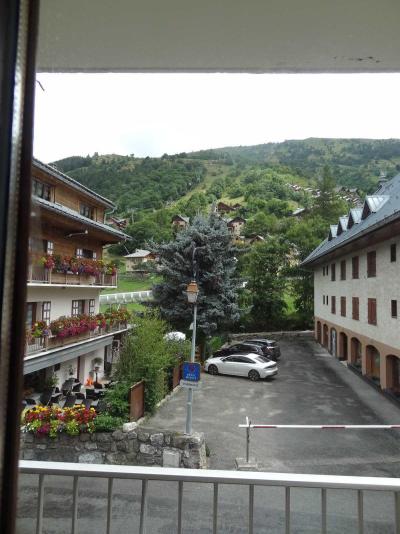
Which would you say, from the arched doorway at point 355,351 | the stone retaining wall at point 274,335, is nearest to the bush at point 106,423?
the arched doorway at point 355,351

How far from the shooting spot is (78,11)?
1.10 metres

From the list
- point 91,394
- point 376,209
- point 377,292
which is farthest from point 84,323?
point 376,209

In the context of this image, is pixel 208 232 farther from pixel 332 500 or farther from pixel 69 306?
pixel 332 500

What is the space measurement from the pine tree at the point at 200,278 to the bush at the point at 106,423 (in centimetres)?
804

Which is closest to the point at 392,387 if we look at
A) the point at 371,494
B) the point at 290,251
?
the point at 371,494

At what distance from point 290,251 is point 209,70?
2305cm

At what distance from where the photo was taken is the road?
376 cm

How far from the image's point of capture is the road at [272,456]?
3.76 metres

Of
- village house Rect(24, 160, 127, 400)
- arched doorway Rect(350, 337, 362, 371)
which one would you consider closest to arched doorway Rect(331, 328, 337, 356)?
arched doorway Rect(350, 337, 362, 371)

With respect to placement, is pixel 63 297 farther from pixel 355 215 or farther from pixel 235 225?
pixel 355 215

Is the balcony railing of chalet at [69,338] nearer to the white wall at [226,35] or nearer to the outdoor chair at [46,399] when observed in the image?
the outdoor chair at [46,399]

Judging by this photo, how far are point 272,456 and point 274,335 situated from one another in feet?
52.7

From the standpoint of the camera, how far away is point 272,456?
6.49 metres

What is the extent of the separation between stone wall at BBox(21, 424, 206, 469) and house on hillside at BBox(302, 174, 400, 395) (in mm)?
6324
